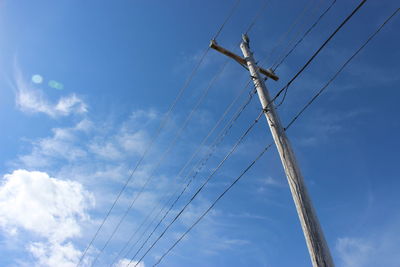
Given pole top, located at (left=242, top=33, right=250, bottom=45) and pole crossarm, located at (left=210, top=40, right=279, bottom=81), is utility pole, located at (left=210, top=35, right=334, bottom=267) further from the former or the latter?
pole top, located at (left=242, top=33, right=250, bottom=45)

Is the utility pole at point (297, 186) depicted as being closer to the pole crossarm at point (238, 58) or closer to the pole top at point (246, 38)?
the pole crossarm at point (238, 58)

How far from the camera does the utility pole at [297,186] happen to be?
423 centimetres

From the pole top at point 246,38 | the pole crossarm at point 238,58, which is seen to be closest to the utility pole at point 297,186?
the pole crossarm at point 238,58

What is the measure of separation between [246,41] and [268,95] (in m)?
2.36

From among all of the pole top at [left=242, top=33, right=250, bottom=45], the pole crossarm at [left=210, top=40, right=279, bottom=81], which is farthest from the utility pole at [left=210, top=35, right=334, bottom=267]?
the pole top at [left=242, top=33, right=250, bottom=45]

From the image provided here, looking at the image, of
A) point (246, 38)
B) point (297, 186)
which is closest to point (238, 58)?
point (246, 38)

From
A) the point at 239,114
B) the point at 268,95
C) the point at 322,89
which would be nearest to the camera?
the point at 322,89

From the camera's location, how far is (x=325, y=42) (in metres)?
5.16

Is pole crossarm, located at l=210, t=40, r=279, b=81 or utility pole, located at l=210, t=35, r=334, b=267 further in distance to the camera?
pole crossarm, located at l=210, t=40, r=279, b=81

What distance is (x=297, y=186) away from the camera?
4914 mm

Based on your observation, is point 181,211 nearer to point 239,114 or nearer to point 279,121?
point 239,114

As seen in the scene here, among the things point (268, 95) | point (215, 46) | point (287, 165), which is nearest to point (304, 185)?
point (287, 165)

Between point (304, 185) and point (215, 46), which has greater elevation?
point (215, 46)

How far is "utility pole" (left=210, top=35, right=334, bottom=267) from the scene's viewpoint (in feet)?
13.9
